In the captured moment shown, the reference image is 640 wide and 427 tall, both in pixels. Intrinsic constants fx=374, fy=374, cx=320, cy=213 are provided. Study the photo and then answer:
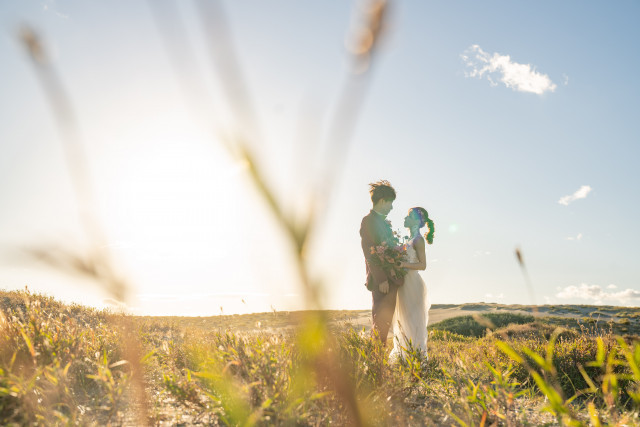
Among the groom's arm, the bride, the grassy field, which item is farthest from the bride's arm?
the grassy field

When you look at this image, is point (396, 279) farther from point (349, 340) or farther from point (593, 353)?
point (593, 353)

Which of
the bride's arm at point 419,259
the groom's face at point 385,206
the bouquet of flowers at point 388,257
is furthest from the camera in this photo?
the bride's arm at point 419,259

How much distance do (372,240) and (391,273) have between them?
0.60 meters

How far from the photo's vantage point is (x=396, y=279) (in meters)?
5.64

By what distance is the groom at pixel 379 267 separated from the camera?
5.46 meters

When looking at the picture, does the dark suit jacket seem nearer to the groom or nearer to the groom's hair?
the groom

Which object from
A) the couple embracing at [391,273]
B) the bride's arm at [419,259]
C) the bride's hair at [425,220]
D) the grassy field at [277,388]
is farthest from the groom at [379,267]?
the grassy field at [277,388]

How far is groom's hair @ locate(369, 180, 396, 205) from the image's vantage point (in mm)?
5602

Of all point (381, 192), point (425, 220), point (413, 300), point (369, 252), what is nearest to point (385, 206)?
point (381, 192)

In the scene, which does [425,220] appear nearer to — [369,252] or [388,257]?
[388,257]

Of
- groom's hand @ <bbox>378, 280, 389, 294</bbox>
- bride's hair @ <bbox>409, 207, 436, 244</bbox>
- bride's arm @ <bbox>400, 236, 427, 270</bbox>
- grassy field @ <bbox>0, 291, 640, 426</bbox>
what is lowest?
grassy field @ <bbox>0, 291, 640, 426</bbox>

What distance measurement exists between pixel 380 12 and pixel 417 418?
3.06m

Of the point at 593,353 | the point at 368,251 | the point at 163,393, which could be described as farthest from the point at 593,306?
the point at 163,393

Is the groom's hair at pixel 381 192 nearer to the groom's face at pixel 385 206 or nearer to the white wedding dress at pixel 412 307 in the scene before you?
the groom's face at pixel 385 206
